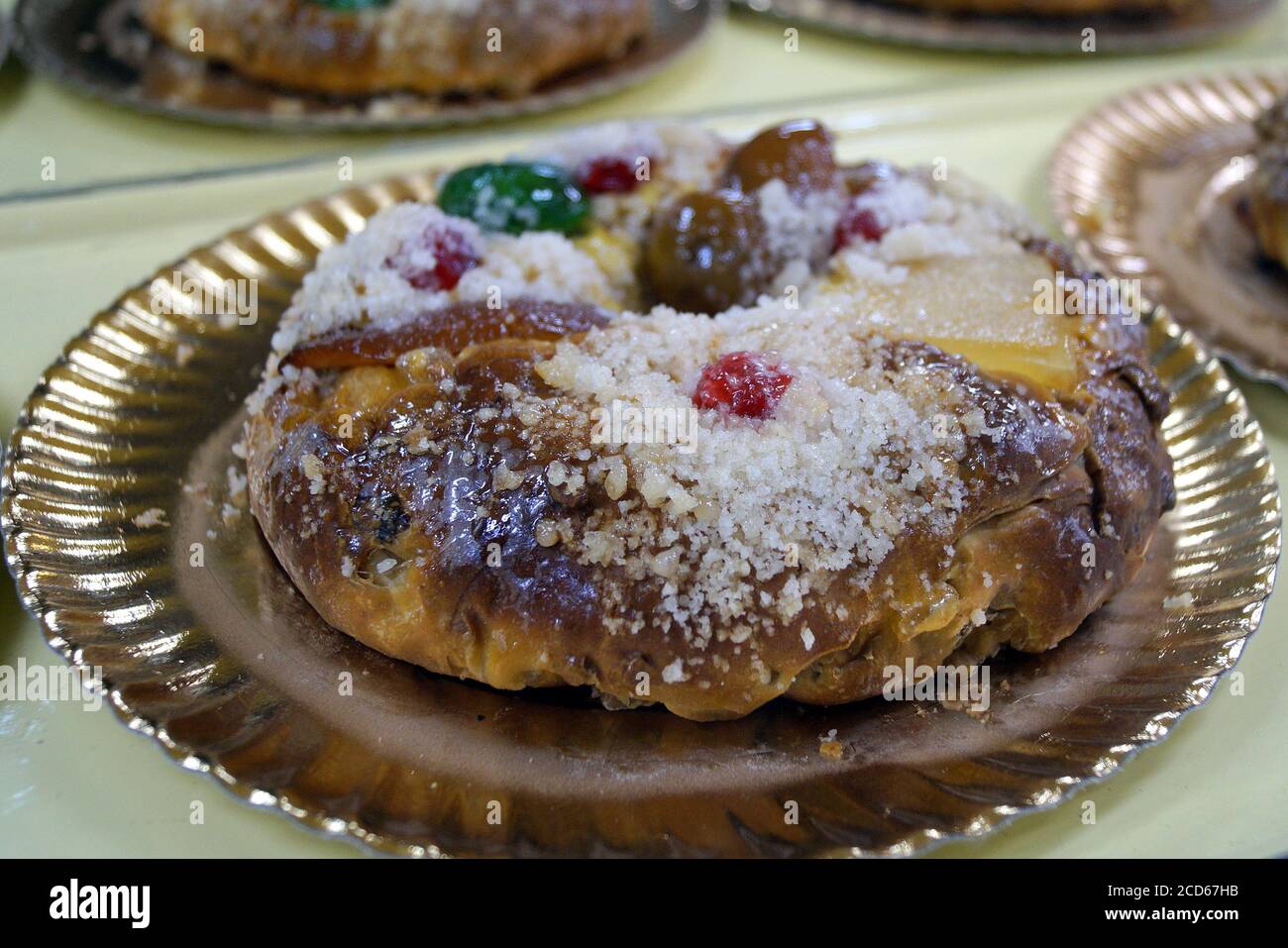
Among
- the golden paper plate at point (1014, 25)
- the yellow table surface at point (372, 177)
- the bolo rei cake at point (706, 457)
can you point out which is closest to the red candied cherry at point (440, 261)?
the bolo rei cake at point (706, 457)

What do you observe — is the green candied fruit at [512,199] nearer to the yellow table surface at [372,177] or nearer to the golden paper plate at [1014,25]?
the yellow table surface at [372,177]

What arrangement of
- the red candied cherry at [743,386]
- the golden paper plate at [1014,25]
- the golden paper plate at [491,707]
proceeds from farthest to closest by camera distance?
the golden paper plate at [1014,25]
the red candied cherry at [743,386]
the golden paper plate at [491,707]

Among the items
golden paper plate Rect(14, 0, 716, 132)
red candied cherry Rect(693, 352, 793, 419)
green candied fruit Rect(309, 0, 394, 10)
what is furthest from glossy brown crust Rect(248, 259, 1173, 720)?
green candied fruit Rect(309, 0, 394, 10)

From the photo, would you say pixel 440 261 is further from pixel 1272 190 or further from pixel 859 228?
pixel 1272 190
